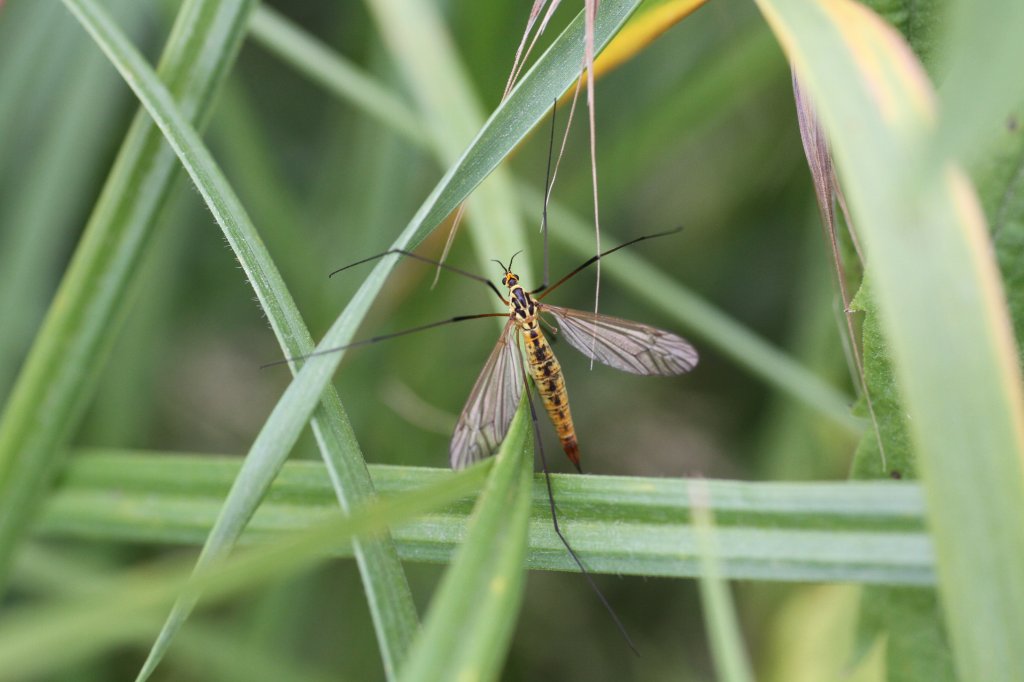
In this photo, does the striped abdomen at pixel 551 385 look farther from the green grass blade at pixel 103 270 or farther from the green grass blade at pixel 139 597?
the green grass blade at pixel 139 597

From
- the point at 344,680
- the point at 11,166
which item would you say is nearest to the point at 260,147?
the point at 11,166

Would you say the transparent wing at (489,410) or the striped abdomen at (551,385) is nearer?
the transparent wing at (489,410)

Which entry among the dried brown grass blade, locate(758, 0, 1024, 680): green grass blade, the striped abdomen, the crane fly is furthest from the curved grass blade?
locate(758, 0, 1024, 680): green grass blade

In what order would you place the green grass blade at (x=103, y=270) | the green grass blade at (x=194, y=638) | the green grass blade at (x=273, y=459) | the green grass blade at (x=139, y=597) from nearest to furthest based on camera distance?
the green grass blade at (x=139, y=597) → the green grass blade at (x=273, y=459) → the green grass blade at (x=103, y=270) → the green grass blade at (x=194, y=638)

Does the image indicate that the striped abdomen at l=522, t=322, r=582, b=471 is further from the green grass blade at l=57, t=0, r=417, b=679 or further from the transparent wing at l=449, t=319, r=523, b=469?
the green grass blade at l=57, t=0, r=417, b=679

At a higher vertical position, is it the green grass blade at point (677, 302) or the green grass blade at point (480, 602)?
the green grass blade at point (677, 302)

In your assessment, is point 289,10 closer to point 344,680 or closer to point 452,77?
point 452,77

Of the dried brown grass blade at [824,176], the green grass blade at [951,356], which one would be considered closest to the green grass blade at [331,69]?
the dried brown grass blade at [824,176]
